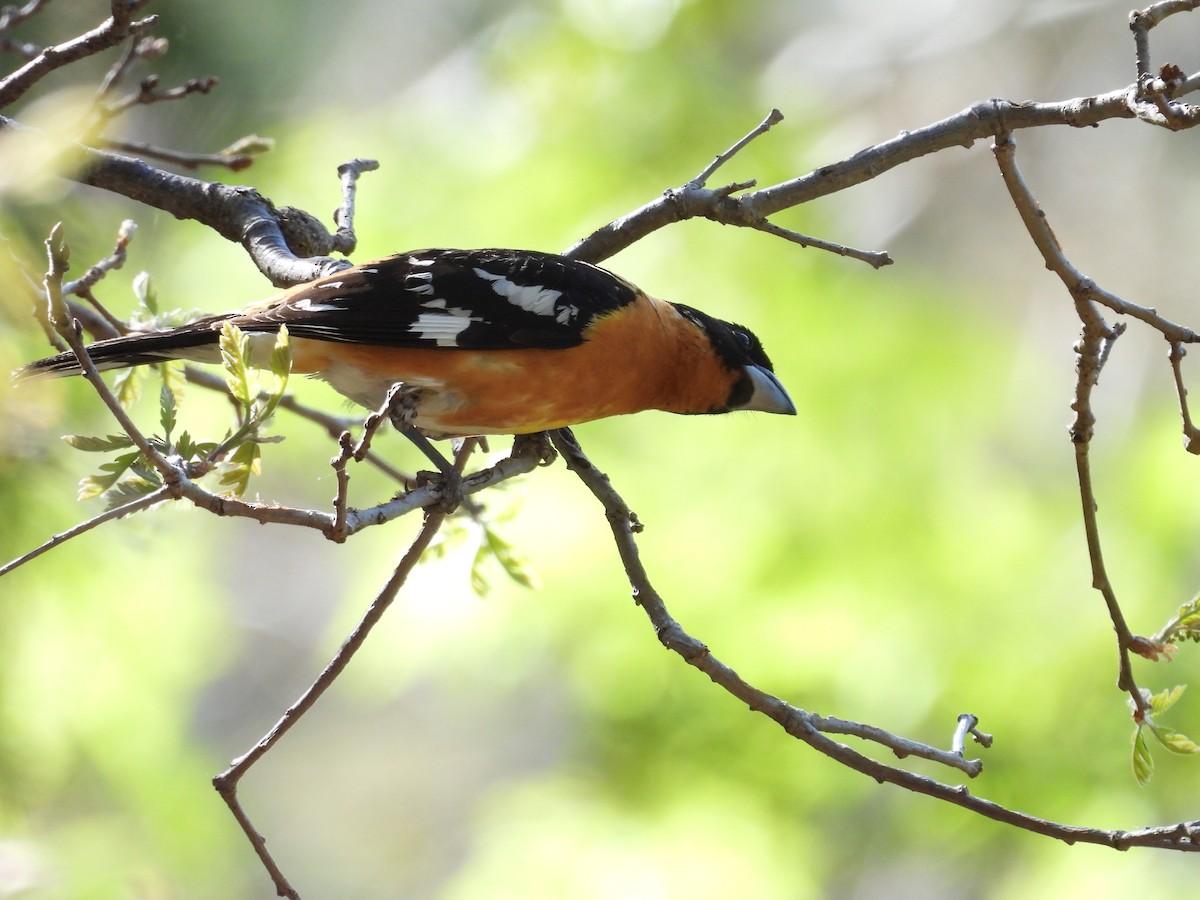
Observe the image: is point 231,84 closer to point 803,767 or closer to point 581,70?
point 581,70

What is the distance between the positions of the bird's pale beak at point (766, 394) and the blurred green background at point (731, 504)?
87cm

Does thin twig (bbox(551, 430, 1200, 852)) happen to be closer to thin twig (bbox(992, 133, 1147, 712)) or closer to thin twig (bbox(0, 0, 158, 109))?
thin twig (bbox(992, 133, 1147, 712))

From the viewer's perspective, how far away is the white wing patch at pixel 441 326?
329 centimetres

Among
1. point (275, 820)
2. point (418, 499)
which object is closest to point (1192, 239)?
point (418, 499)

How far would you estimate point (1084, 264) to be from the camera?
8.11m

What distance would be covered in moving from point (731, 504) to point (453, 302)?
2549 mm

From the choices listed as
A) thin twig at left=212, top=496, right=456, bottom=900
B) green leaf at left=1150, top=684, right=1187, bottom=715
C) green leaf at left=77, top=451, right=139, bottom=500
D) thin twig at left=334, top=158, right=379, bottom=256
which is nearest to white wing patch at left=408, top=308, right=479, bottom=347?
thin twig at left=334, top=158, right=379, bottom=256

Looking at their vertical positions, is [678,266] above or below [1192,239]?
below

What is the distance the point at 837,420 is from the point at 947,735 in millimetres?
1692

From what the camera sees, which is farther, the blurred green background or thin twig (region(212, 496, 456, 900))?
the blurred green background

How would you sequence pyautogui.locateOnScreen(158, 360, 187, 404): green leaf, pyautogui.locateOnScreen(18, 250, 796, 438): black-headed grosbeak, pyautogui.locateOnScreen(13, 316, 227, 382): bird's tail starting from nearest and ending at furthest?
pyautogui.locateOnScreen(13, 316, 227, 382): bird's tail
pyautogui.locateOnScreen(158, 360, 187, 404): green leaf
pyautogui.locateOnScreen(18, 250, 796, 438): black-headed grosbeak

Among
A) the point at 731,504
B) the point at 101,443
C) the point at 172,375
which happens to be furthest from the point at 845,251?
the point at 731,504

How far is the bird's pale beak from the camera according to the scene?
154 inches

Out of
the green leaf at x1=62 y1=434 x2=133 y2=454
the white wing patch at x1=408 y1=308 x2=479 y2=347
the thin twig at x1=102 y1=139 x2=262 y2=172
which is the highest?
the thin twig at x1=102 y1=139 x2=262 y2=172
